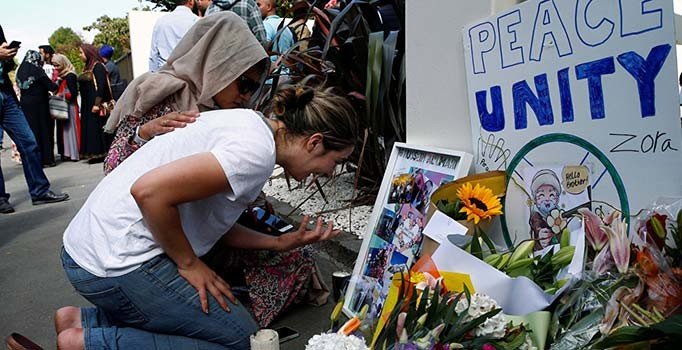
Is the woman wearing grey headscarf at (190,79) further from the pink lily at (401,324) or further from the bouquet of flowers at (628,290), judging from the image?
the bouquet of flowers at (628,290)

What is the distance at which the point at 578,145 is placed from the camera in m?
1.45

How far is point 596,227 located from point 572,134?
1.16 feet

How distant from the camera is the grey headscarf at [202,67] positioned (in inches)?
90.6

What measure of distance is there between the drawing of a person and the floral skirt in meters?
1.18

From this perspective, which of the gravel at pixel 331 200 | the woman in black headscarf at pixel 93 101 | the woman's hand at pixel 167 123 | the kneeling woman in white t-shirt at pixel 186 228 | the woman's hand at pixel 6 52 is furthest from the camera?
the woman in black headscarf at pixel 93 101

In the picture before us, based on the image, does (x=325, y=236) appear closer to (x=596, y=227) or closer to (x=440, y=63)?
(x=440, y=63)

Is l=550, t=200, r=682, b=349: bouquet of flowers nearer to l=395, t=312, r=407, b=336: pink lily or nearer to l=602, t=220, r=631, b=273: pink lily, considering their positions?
l=602, t=220, r=631, b=273: pink lily

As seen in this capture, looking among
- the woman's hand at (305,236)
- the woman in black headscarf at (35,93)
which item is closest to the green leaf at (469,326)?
the woman's hand at (305,236)

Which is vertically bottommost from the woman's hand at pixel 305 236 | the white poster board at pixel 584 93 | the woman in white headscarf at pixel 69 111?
the woman's hand at pixel 305 236

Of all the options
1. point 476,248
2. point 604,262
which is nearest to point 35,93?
point 476,248

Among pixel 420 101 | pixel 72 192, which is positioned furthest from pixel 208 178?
pixel 72 192

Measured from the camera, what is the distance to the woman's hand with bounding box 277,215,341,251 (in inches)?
80.4

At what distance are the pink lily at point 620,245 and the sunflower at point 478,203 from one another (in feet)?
1.54

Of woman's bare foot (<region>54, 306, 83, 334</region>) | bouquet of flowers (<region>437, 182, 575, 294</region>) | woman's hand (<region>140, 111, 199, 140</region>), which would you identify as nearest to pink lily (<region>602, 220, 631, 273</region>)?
bouquet of flowers (<region>437, 182, 575, 294</region>)
